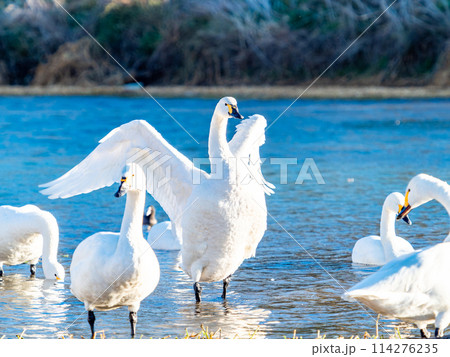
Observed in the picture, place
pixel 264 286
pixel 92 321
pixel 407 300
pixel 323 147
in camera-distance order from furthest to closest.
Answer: pixel 323 147, pixel 264 286, pixel 92 321, pixel 407 300

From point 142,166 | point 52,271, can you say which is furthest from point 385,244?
point 52,271

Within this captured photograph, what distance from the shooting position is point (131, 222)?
259 inches

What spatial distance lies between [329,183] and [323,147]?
17.6 feet

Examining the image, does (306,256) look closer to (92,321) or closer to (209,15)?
(92,321)

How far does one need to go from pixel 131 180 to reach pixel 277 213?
21.3ft

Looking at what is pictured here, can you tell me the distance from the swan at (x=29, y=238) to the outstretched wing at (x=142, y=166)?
45cm

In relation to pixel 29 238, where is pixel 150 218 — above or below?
above

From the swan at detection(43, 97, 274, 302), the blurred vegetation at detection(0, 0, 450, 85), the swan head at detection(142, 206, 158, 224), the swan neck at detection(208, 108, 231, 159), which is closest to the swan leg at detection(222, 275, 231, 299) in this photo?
the swan at detection(43, 97, 274, 302)

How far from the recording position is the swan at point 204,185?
7758 mm

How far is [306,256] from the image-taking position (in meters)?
10.0

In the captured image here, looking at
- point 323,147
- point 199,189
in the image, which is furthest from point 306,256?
point 323,147

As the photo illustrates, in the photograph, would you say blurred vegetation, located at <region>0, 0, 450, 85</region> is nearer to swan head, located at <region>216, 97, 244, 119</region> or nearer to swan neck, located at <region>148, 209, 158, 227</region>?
swan neck, located at <region>148, 209, 158, 227</region>

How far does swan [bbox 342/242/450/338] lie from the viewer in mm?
5875

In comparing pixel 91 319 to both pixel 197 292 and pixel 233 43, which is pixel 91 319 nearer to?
pixel 197 292
